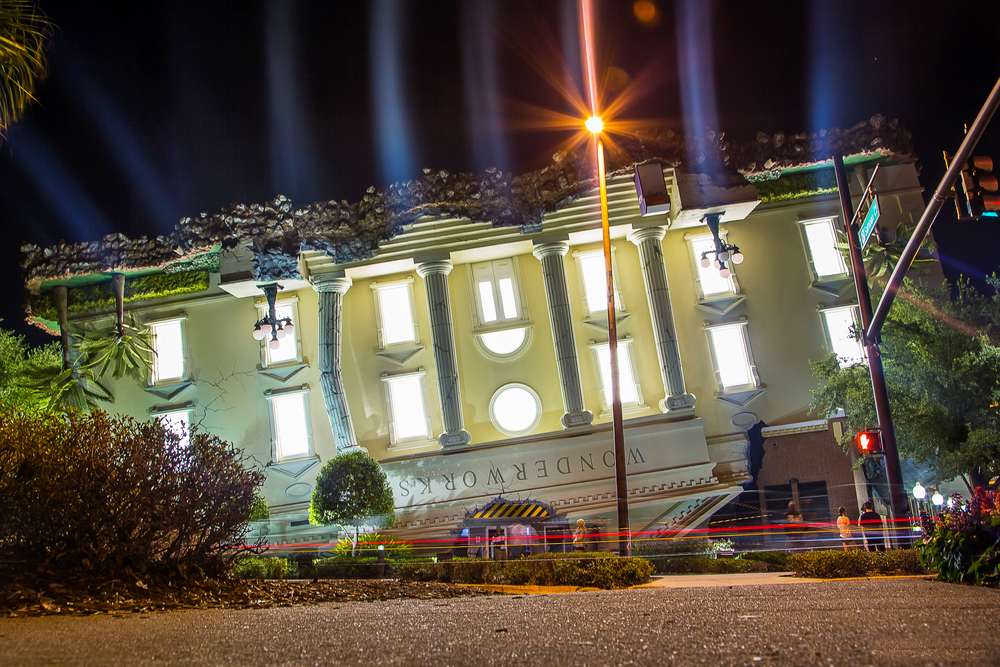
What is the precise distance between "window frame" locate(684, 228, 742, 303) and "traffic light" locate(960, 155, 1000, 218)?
15542mm

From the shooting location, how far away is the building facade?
23.9 m

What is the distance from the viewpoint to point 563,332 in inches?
972

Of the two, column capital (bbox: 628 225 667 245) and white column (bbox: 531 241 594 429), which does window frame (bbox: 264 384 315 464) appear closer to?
white column (bbox: 531 241 594 429)

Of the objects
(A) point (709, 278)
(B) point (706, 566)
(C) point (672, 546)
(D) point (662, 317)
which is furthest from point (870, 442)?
(A) point (709, 278)

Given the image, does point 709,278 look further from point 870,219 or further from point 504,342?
point 870,219

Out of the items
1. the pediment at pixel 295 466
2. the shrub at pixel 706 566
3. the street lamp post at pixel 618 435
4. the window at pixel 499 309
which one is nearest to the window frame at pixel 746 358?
the window at pixel 499 309

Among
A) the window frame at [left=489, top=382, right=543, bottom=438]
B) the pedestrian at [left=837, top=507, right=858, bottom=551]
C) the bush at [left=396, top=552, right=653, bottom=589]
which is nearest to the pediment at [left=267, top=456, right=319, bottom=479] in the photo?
the window frame at [left=489, top=382, right=543, bottom=438]

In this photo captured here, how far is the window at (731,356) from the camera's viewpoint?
2478cm

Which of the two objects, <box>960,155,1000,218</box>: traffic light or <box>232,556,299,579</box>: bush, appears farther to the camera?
<box>232,556,299,579</box>: bush

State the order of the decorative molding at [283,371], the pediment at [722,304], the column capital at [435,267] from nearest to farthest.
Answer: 1. the pediment at [722,304]
2. the column capital at [435,267]
3. the decorative molding at [283,371]

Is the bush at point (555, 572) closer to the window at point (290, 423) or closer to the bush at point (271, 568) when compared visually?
the bush at point (271, 568)

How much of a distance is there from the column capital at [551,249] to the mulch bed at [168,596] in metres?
17.0

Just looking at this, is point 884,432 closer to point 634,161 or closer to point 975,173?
point 975,173

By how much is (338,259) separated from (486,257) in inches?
218
